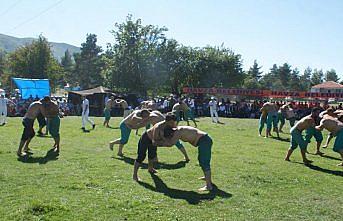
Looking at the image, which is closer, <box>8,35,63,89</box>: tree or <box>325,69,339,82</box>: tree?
<box>8,35,63,89</box>: tree

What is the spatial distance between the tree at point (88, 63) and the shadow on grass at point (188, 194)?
71.3 meters

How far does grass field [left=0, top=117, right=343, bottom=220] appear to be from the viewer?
688cm

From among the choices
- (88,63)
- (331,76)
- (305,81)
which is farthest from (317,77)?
(88,63)

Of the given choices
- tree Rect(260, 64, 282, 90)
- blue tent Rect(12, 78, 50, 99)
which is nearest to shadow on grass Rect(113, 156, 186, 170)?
blue tent Rect(12, 78, 50, 99)

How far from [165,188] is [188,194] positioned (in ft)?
1.93

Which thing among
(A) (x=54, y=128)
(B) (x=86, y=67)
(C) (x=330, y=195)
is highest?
(B) (x=86, y=67)

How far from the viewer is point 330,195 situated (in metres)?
8.60

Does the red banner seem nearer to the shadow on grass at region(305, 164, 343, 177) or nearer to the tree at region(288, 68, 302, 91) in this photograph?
the shadow on grass at region(305, 164, 343, 177)

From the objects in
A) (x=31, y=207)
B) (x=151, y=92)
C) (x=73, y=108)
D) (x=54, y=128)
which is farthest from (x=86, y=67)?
(x=31, y=207)

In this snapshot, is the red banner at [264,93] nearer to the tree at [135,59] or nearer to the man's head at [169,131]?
the tree at [135,59]

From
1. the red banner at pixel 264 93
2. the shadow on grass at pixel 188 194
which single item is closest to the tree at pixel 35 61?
the red banner at pixel 264 93

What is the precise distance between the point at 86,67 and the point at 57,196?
270 feet

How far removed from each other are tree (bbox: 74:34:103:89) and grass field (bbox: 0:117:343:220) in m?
68.2

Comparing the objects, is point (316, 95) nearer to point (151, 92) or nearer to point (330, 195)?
point (151, 92)
